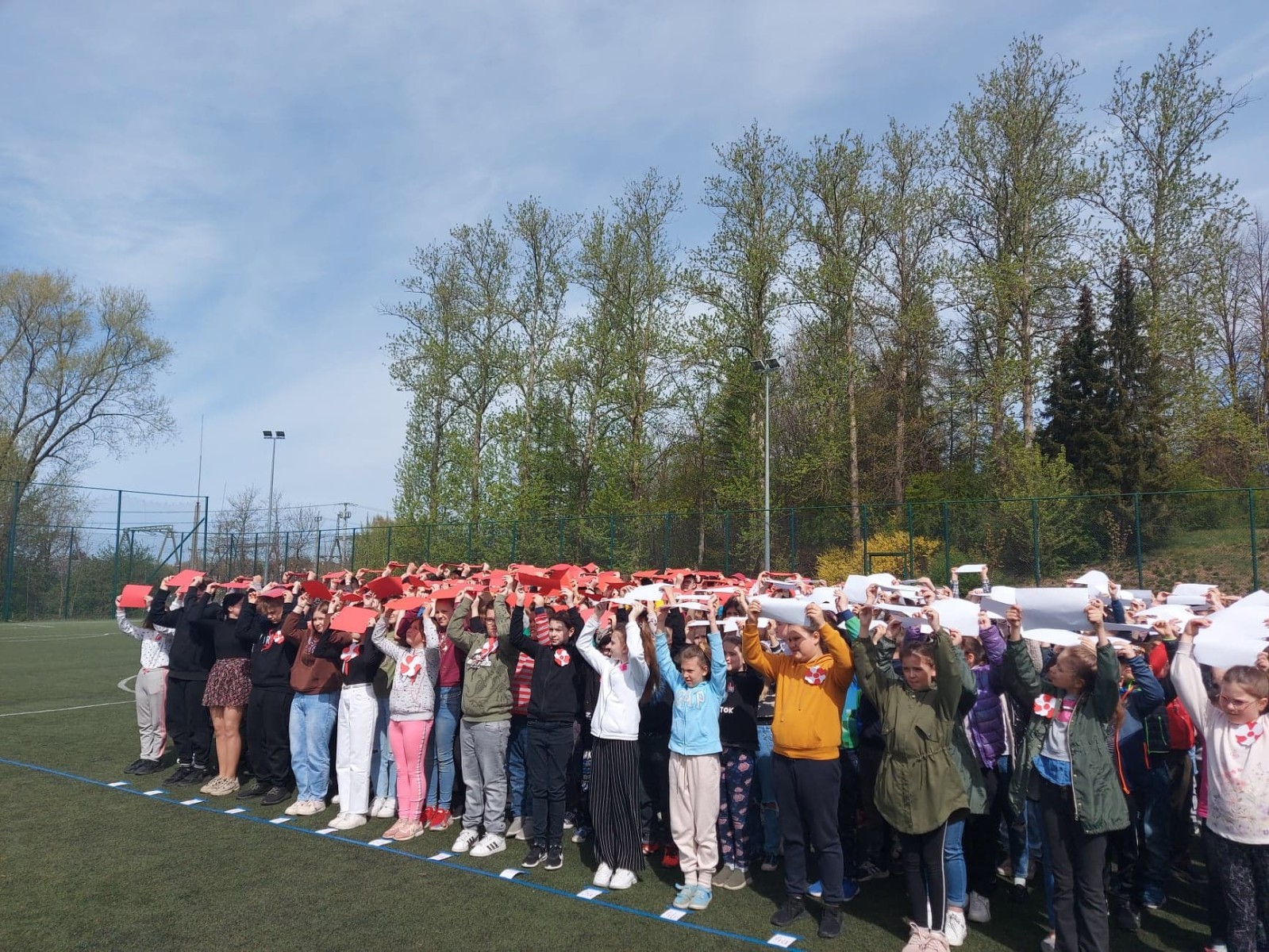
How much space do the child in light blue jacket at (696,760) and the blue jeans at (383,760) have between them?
2801mm

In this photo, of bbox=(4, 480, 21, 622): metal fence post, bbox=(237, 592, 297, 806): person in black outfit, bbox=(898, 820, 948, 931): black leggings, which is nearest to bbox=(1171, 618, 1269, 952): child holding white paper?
bbox=(898, 820, 948, 931): black leggings

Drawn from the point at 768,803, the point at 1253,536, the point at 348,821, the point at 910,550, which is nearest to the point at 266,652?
the point at 348,821

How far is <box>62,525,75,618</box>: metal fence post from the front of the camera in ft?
97.8

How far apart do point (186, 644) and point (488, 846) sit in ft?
13.5

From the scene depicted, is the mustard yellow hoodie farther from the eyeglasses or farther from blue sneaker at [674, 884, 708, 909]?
the eyeglasses

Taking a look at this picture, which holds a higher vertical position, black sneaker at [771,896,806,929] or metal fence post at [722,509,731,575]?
metal fence post at [722,509,731,575]

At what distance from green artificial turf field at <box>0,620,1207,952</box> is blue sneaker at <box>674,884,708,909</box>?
11cm

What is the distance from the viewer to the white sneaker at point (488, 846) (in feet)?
20.2

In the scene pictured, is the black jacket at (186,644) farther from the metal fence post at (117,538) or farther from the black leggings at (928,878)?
the metal fence post at (117,538)

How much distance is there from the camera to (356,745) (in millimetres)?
7012

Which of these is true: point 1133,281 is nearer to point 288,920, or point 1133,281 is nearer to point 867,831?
point 867,831

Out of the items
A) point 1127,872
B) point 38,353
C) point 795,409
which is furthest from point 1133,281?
point 38,353

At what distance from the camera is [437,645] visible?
6.92 m

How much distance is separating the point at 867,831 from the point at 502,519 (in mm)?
24491
